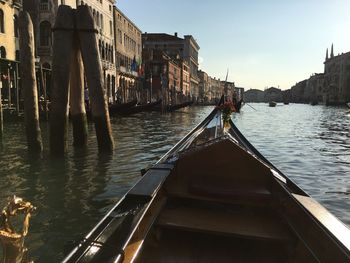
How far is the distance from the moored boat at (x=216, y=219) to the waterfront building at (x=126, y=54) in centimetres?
2911

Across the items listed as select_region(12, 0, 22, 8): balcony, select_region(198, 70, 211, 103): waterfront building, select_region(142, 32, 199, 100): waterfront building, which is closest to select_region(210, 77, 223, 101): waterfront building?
select_region(198, 70, 211, 103): waterfront building

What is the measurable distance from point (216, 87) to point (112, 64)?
9133 centimetres

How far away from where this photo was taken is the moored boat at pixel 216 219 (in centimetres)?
198

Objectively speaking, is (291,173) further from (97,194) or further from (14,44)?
(14,44)

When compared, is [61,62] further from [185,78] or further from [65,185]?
[185,78]

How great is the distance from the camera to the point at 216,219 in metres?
2.84

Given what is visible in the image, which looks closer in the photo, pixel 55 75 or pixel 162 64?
pixel 55 75

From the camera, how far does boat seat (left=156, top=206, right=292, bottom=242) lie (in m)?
2.56

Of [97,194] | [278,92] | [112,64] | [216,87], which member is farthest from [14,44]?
[278,92]

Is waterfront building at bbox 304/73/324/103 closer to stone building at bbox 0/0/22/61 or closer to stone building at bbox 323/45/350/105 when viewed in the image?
stone building at bbox 323/45/350/105

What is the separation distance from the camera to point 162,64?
5088 centimetres

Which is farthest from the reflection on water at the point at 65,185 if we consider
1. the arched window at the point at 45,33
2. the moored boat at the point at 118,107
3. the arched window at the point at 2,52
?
the arched window at the point at 45,33

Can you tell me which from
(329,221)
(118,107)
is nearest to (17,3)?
(118,107)

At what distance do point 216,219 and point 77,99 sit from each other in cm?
594
